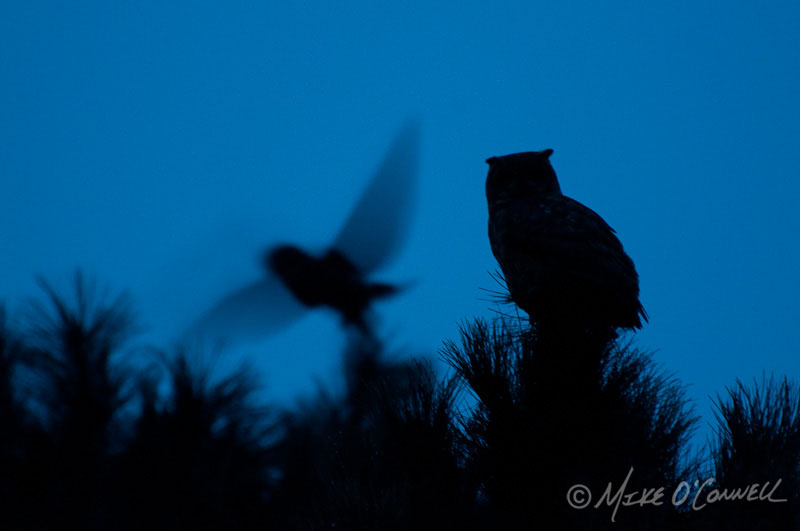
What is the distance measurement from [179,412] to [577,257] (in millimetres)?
3149

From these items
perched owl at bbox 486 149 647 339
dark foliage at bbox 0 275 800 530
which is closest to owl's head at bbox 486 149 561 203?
perched owl at bbox 486 149 647 339

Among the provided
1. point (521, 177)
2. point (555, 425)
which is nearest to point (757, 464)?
point (555, 425)

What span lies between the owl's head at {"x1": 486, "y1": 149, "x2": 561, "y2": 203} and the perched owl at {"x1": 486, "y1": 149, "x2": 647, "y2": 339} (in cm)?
34

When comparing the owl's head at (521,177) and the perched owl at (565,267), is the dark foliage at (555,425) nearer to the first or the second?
the perched owl at (565,267)

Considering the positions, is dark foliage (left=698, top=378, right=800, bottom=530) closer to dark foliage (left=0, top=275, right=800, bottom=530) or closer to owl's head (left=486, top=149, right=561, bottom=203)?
dark foliage (left=0, top=275, right=800, bottom=530)

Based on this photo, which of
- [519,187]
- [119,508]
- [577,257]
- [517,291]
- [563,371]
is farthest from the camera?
[119,508]

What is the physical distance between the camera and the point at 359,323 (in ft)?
26.4

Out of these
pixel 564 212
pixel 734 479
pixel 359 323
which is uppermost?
pixel 359 323

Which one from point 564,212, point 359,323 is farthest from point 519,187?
point 359,323

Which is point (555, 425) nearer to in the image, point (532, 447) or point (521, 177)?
point (532, 447)

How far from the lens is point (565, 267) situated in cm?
289

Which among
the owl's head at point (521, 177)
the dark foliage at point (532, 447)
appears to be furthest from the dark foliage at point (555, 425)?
the owl's head at point (521, 177)

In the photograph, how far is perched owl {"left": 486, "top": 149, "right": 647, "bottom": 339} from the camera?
2.80 meters

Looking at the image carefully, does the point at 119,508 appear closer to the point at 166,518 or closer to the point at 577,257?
the point at 166,518
